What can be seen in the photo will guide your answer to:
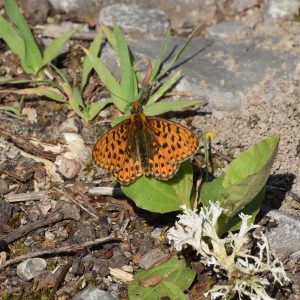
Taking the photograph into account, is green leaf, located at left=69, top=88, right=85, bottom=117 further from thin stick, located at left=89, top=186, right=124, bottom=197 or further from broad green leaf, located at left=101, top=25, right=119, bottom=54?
thin stick, located at left=89, top=186, right=124, bottom=197

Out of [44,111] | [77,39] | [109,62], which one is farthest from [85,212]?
[77,39]

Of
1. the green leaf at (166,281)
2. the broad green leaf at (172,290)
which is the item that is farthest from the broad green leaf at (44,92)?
the broad green leaf at (172,290)

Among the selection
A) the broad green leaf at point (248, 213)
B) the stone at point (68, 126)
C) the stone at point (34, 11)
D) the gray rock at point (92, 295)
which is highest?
the stone at point (34, 11)

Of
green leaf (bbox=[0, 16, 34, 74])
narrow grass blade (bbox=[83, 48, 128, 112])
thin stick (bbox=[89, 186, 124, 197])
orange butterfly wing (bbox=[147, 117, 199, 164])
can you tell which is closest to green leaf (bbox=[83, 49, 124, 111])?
narrow grass blade (bbox=[83, 48, 128, 112])

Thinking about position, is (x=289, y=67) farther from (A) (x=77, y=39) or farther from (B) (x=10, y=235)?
(B) (x=10, y=235)

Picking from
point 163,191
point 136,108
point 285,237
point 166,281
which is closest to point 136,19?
point 136,108

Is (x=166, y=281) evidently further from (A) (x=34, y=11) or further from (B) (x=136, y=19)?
(A) (x=34, y=11)

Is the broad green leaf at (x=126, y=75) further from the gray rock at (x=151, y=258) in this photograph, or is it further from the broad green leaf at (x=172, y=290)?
the broad green leaf at (x=172, y=290)
